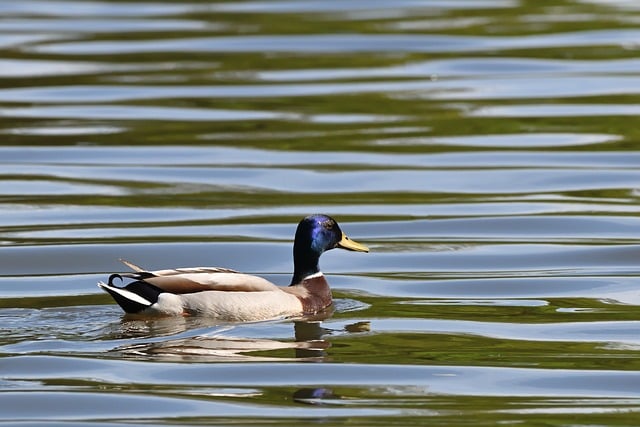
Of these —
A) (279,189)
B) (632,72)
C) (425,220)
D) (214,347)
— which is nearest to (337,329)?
(214,347)

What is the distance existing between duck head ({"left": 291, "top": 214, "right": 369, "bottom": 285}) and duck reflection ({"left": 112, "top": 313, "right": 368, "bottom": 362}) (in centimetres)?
68

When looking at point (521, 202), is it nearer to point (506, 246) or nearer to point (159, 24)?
point (506, 246)

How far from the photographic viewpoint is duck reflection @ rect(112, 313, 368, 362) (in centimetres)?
997

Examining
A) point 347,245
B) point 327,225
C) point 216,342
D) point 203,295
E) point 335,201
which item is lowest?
point 216,342

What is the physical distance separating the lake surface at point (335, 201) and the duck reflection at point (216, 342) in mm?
34

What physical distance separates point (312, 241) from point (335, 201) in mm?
3175

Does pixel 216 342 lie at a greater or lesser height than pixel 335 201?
lesser

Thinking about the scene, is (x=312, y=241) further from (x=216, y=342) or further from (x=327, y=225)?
(x=216, y=342)

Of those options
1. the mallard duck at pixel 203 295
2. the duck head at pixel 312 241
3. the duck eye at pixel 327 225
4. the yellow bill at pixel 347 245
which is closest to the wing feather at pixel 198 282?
the mallard duck at pixel 203 295

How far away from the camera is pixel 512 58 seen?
73.1 feet

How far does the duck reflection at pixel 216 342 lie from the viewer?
9969 mm

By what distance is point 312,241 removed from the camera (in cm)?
Result: 1203

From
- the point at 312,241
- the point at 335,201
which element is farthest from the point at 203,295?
the point at 335,201

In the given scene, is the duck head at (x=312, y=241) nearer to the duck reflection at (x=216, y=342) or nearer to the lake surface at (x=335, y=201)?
the lake surface at (x=335, y=201)
